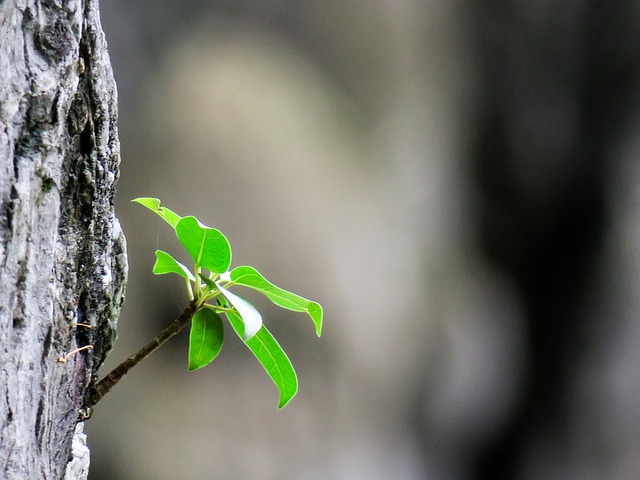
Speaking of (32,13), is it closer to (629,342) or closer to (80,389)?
(80,389)

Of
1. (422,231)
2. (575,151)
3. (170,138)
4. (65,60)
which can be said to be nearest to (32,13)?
(65,60)

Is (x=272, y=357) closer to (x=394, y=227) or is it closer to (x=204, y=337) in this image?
(x=204, y=337)

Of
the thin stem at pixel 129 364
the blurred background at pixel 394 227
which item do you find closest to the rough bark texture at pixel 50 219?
the thin stem at pixel 129 364

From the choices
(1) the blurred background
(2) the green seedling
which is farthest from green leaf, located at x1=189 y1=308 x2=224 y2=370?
(1) the blurred background

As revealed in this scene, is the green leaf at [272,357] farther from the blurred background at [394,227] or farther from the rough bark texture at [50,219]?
the blurred background at [394,227]

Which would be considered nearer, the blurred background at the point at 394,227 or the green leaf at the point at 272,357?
the green leaf at the point at 272,357

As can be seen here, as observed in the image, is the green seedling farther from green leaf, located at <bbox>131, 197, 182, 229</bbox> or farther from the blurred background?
the blurred background

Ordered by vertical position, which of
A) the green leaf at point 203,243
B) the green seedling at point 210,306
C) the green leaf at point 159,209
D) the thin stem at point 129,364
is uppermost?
the green leaf at point 159,209

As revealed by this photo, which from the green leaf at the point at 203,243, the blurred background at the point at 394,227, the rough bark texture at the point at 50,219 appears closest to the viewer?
the rough bark texture at the point at 50,219

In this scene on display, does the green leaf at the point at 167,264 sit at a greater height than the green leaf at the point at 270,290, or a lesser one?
lesser
